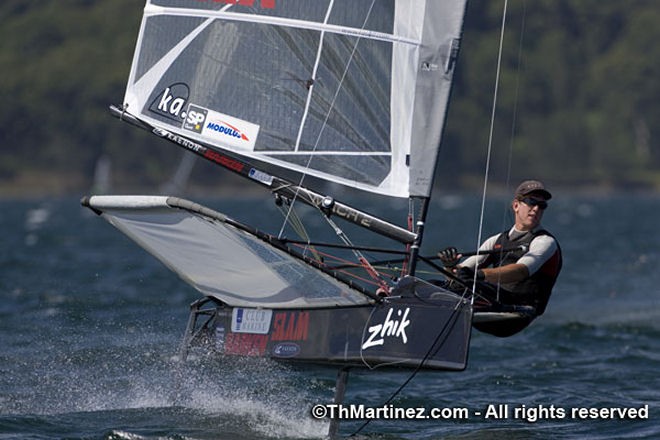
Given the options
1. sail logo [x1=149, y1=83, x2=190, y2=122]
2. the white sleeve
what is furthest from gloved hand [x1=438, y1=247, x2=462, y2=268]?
sail logo [x1=149, y1=83, x2=190, y2=122]

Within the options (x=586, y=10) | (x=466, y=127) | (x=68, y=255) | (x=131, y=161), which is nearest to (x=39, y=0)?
(x=131, y=161)

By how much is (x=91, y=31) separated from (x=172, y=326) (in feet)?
336

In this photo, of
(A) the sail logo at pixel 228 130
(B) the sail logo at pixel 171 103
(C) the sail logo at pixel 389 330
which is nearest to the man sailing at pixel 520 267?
(C) the sail logo at pixel 389 330

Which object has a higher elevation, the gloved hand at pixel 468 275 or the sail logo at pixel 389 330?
the gloved hand at pixel 468 275

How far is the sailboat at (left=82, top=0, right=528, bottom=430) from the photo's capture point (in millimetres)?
7492

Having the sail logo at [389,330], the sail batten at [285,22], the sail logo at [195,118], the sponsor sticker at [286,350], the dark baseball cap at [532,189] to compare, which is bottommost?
the sponsor sticker at [286,350]

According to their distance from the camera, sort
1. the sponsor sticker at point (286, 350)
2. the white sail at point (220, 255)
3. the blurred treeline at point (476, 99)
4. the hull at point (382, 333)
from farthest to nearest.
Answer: the blurred treeline at point (476, 99) < the sponsor sticker at point (286, 350) < the white sail at point (220, 255) < the hull at point (382, 333)

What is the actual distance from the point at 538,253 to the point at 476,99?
10312 centimetres

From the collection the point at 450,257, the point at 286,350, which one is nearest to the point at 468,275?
the point at 450,257

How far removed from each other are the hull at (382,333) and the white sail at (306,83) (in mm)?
772

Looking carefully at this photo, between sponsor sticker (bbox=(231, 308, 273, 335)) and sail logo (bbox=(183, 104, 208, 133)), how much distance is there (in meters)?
1.16

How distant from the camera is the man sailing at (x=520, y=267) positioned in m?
7.72

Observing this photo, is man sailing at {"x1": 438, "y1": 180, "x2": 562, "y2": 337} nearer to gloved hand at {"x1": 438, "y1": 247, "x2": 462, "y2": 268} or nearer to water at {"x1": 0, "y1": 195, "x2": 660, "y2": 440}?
gloved hand at {"x1": 438, "y1": 247, "x2": 462, "y2": 268}

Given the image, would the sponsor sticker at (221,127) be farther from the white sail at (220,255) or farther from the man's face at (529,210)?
the man's face at (529,210)
